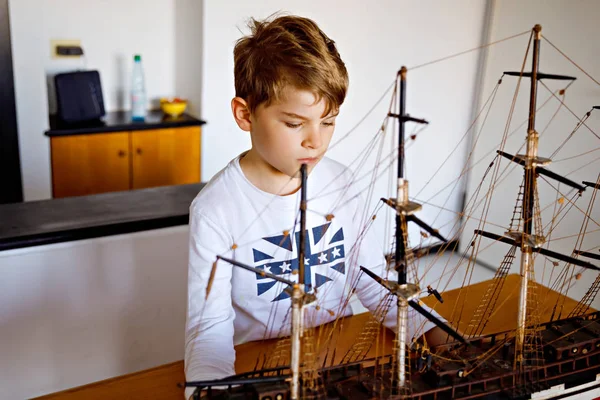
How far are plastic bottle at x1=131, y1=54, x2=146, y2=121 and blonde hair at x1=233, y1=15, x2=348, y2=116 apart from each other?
95.0 inches

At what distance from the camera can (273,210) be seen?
151cm

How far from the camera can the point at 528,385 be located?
1.23 metres

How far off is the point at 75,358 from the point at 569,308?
1651 millimetres

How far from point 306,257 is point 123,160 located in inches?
93.5

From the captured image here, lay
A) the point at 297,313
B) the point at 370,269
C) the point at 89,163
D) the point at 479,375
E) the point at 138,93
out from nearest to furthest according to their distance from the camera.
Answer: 1. the point at 297,313
2. the point at 479,375
3. the point at 370,269
4. the point at 89,163
5. the point at 138,93

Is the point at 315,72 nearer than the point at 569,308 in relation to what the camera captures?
Yes

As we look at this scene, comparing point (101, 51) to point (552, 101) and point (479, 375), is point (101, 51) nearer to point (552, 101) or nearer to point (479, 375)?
point (552, 101)

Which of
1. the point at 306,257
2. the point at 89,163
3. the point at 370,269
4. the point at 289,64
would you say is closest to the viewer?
the point at 289,64

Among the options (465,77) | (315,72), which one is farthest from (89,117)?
(315,72)

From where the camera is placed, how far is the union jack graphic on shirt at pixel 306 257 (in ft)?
4.80

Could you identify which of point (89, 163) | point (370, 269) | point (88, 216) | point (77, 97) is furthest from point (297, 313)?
point (77, 97)

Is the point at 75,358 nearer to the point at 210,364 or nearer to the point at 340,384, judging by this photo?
the point at 210,364

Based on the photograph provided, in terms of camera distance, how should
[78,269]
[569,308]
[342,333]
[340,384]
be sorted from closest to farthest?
[340,384], [342,333], [569,308], [78,269]

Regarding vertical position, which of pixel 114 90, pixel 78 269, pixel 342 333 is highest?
pixel 114 90
